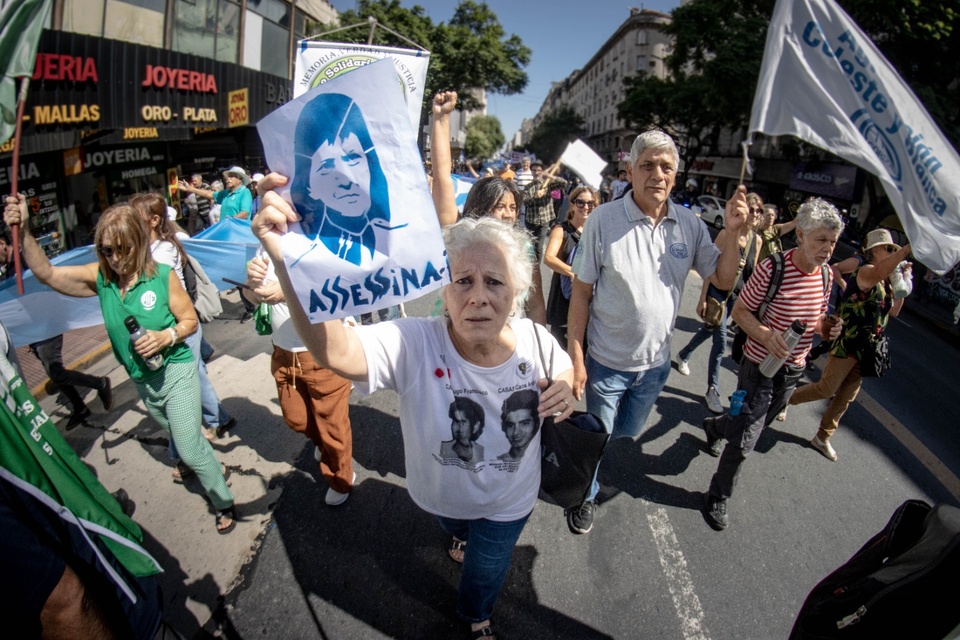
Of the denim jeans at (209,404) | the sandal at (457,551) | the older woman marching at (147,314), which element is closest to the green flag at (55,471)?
the older woman marching at (147,314)

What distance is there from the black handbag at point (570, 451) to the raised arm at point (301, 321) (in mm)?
743

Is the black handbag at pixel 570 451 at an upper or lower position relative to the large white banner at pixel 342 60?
lower

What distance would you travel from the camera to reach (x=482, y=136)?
5841 centimetres

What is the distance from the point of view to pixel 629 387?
284 cm

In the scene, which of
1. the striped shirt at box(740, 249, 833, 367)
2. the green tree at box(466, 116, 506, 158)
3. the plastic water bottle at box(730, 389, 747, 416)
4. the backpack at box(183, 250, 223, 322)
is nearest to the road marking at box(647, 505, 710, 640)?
the plastic water bottle at box(730, 389, 747, 416)

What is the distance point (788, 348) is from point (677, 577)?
143 centimetres

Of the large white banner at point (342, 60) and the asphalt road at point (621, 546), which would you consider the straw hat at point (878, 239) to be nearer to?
the asphalt road at point (621, 546)

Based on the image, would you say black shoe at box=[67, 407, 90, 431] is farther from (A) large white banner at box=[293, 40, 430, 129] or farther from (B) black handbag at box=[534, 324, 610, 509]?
(B) black handbag at box=[534, 324, 610, 509]

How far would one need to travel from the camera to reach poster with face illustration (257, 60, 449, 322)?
4.45 feet

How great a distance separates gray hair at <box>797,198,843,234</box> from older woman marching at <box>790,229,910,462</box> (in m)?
0.93

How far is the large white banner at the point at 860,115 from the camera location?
7.98ft

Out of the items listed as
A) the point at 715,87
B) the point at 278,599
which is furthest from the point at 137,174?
the point at 715,87

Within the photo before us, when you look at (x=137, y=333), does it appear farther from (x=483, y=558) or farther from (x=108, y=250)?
(x=483, y=558)

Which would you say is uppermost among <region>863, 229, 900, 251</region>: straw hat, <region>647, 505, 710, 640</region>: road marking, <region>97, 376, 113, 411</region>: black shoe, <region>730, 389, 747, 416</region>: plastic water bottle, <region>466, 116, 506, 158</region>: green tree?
<region>466, 116, 506, 158</region>: green tree
